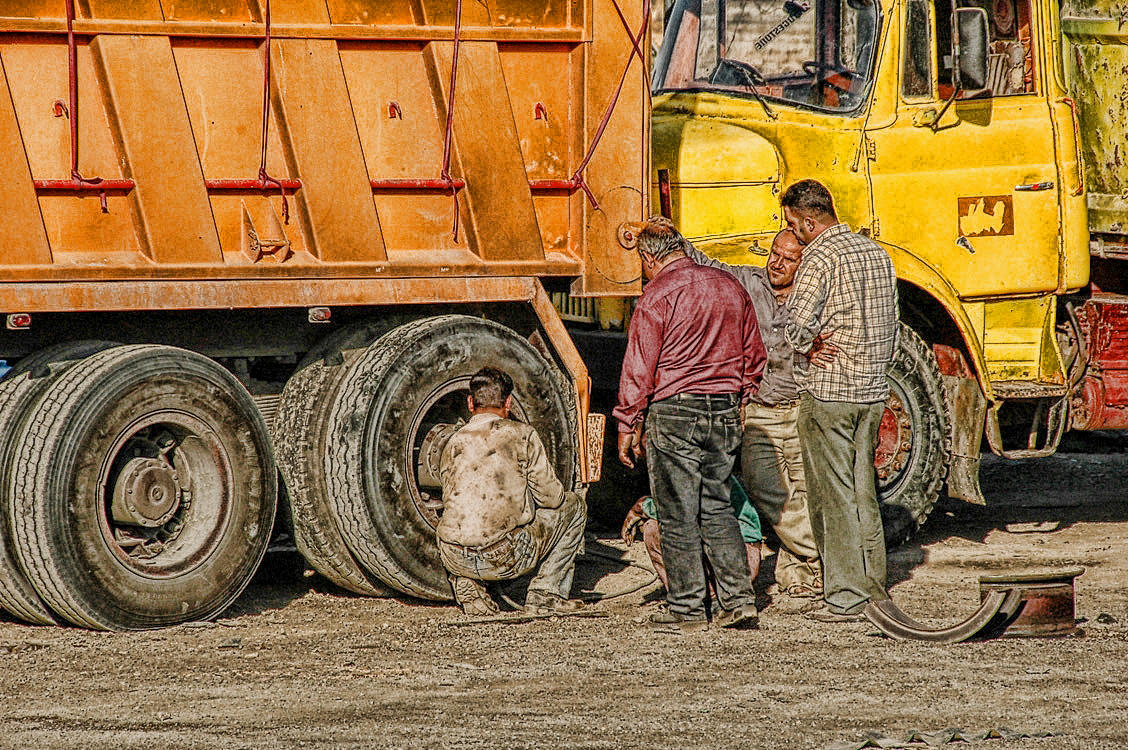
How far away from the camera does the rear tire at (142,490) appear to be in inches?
282

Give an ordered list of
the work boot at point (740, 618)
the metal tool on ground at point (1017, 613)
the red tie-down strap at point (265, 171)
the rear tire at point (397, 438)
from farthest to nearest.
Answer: the rear tire at point (397, 438) → the red tie-down strap at point (265, 171) → the work boot at point (740, 618) → the metal tool on ground at point (1017, 613)

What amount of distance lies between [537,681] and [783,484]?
7.25 feet

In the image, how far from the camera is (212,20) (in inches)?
299

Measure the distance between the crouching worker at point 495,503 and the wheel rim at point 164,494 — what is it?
3.39 ft

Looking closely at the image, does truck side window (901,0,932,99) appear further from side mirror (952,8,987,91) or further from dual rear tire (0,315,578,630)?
dual rear tire (0,315,578,630)

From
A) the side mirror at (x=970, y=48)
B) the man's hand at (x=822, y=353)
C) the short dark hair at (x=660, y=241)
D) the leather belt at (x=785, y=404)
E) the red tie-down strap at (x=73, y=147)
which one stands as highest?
the side mirror at (x=970, y=48)

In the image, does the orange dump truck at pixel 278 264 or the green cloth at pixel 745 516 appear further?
the green cloth at pixel 745 516

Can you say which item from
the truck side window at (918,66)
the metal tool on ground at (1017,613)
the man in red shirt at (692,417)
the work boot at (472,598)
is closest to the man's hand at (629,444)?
the man in red shirt at (692,417)

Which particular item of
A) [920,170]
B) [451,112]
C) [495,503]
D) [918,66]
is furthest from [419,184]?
[918,66]

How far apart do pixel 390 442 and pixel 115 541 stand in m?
1.36

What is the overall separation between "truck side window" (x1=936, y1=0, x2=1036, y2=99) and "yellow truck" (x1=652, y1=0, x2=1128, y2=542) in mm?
11

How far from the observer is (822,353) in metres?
7.71

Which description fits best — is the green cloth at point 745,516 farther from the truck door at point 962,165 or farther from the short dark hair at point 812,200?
the truck door at point 962,165

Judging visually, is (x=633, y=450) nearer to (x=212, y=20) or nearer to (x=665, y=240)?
(x=665, y=240)
